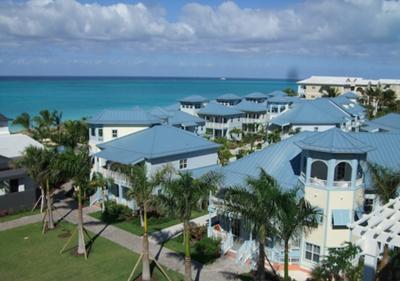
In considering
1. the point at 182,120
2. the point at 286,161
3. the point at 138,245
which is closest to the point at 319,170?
the point at 286,161

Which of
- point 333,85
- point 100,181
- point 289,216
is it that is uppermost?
point 333,85

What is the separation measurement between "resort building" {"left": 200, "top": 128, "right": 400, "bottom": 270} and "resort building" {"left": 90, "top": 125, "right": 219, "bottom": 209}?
7515 mm

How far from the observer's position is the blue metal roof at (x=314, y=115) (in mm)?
52500

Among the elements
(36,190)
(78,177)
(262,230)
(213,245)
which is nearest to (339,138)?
(262,230)

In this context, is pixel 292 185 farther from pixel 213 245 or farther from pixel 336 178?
pixel 213 245

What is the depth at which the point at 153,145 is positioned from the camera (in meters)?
32.1

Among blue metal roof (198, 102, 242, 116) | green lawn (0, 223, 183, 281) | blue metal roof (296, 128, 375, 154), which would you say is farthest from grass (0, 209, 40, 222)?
blue metal roof (198, 102, 242, 116)

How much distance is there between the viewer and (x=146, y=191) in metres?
18.8

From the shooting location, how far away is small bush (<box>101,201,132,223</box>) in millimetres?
30297

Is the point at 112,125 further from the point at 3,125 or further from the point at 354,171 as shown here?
the point at 354,171

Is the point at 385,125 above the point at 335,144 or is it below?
below

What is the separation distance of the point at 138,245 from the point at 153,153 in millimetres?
8219

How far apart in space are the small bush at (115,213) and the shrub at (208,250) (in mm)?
8660

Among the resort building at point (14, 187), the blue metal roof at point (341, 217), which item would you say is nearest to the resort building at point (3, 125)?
the resort building at point (14, 187)
